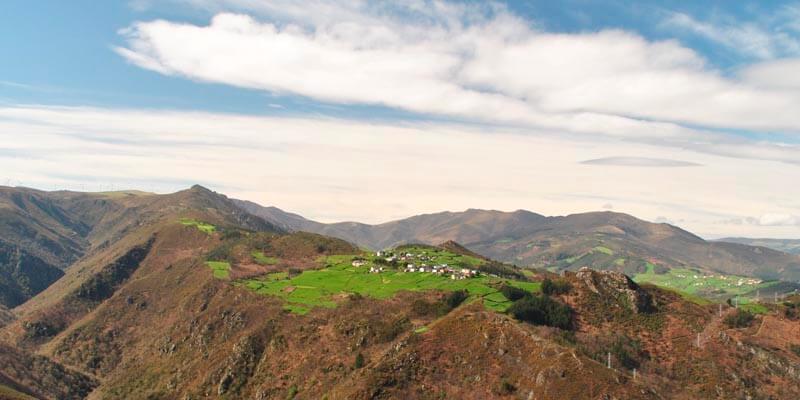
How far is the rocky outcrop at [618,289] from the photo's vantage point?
123 metres

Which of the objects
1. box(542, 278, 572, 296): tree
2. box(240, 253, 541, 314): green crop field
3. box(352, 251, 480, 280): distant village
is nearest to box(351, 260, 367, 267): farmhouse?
box(352, 251, 480, 280): distant village

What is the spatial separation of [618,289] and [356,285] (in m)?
79.4

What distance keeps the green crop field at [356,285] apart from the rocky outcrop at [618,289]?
15.3m

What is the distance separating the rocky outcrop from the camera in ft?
402

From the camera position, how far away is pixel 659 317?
120 metres

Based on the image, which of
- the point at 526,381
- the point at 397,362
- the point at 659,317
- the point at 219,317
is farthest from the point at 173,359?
the point at 659,317

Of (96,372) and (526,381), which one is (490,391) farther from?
(96,372)

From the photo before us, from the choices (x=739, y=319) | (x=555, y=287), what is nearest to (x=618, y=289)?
(x=555, y=287)

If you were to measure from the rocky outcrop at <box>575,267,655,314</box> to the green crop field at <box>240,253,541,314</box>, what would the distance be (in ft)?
50.1

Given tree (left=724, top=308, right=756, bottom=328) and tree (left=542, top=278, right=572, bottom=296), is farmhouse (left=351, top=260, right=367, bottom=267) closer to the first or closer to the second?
tree (left=542, top=278, right=572, bottom=296)

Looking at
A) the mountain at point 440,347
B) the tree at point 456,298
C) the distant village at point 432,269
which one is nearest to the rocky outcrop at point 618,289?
the mountain at point 440,347

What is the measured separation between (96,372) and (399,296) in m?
128

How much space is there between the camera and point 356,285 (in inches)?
6422

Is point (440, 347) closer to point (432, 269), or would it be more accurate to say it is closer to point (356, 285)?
point (356, 285)
